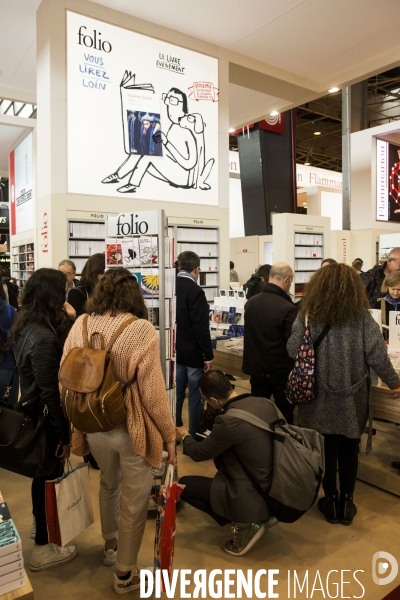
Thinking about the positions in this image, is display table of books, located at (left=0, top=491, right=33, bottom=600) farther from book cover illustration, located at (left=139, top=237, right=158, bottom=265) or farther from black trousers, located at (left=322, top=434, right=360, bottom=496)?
black trousers, located at (left=322, top=434, right=360, bottom=496)

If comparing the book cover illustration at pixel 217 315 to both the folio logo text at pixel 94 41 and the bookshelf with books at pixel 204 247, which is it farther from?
the folio logo text at pixel 94 41

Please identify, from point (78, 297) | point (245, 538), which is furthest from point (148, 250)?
point (245, 538)

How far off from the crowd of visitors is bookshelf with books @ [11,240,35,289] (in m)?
6.81

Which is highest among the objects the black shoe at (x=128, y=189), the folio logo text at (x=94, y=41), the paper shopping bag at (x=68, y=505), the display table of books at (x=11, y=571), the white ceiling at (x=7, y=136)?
the white ceiling at (x=7, y=136)

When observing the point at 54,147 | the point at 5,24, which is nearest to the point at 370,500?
the point at 54,147

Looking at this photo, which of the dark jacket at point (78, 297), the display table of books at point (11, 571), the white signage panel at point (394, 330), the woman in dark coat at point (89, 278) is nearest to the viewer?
the display table of books at point (11, 571)

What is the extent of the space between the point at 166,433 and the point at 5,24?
6386mm

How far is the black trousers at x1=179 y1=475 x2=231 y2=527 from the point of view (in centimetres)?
245

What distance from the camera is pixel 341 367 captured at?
2.59 m

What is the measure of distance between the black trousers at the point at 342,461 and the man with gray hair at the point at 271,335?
0.59 m

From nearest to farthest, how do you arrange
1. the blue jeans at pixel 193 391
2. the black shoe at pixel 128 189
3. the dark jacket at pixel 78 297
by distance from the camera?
the dark jacket at pixel 78 297, the blue jeans at pixel 193 391, the black shoe at pixel 128 189

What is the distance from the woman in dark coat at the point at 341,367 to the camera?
2564 millimetres

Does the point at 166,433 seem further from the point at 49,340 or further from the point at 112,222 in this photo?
the point at 112,222

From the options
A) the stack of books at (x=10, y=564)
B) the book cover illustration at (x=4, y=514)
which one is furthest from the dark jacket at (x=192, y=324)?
the stack of books at (x=10, y=564)
